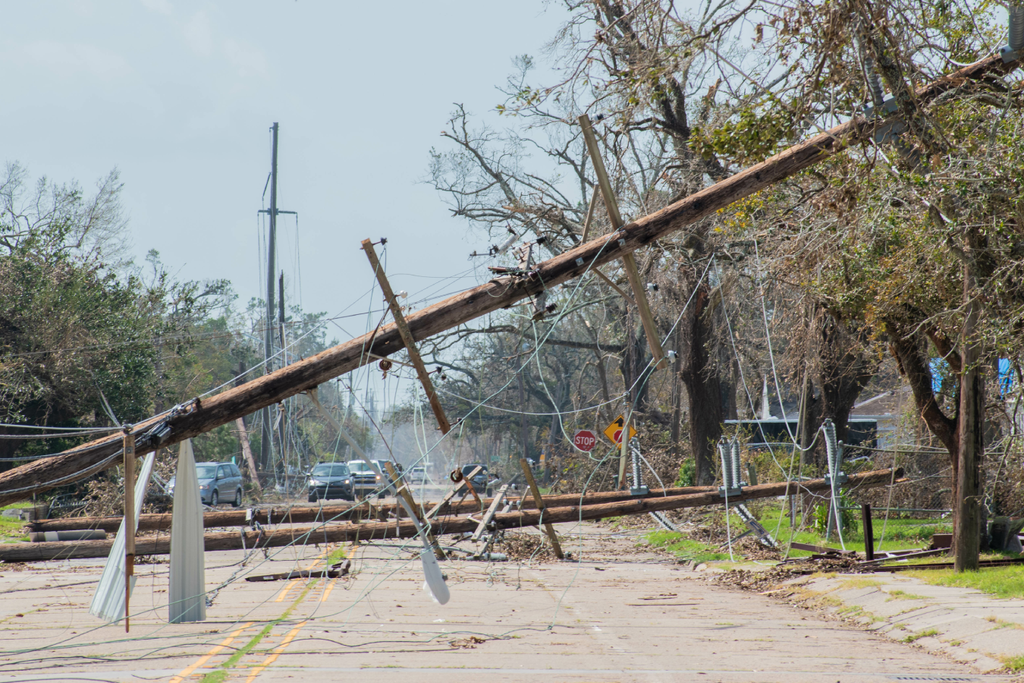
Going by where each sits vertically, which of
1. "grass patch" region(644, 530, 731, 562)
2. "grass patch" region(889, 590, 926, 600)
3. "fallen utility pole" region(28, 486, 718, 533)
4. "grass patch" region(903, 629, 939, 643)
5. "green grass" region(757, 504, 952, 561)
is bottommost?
"grass patch" region(644, 530, 731, 562)

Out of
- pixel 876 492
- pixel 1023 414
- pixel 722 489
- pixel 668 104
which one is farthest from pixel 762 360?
pixel 1023 414

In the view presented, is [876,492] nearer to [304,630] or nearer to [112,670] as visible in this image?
[304,630]

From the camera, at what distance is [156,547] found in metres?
14.3

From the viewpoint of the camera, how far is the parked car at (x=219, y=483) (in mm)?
29391

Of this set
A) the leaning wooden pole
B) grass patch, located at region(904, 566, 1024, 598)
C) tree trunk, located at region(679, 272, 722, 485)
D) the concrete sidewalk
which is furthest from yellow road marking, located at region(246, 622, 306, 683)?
tree trunk, located at region(679, 272, 722, 485)

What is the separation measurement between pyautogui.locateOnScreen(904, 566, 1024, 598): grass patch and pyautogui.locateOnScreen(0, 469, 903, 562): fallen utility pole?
11.2ft

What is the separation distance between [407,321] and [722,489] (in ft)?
30.6

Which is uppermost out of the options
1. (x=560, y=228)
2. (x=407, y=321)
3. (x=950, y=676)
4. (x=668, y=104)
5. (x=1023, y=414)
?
(x=668, y=104)

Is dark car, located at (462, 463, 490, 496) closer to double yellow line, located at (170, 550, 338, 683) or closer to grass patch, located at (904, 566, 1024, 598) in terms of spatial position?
double yellow line, located at (170, 550, 338, 683)

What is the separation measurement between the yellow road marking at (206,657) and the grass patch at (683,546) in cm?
1061

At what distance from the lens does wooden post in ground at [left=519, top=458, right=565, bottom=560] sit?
15886 mm

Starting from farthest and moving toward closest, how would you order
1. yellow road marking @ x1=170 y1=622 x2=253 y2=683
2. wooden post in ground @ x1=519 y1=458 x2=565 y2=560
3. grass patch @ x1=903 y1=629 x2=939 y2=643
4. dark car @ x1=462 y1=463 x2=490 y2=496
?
dark car @ x1=462 y1=463 x2=490 y2=496, wooden post in ground @ x1=519 y1=458 x2=565 y2=560, grass patch @ x1=903 y1=629 x2=939 y2=643, yellow road marking @ x1=170 y1=622 x2=253 y2=683

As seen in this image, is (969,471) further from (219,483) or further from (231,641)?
(219,483)

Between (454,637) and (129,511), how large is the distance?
3666 millimetres
